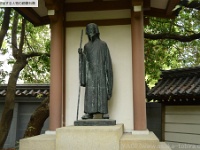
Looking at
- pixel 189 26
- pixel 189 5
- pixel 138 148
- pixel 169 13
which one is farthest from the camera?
pixel 189 26

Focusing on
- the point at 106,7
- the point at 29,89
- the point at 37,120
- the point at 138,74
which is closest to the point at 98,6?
the point at 106,7

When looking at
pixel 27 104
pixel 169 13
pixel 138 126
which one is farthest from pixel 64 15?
pixel 27 104

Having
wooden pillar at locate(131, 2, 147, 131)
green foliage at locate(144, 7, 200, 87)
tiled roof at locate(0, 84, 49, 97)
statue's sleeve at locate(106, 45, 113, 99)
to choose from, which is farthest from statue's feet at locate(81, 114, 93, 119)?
tiled roof at locate(0, 84, 49, 97)

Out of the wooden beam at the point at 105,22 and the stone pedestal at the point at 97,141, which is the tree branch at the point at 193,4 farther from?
the stone pedestal at the point at 97,141

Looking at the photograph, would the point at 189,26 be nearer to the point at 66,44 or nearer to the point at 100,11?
the point at 100,11

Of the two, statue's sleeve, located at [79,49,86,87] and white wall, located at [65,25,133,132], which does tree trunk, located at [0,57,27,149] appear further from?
statue's sleeve, located at [79,49,86,87]

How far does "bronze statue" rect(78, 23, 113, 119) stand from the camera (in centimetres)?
543

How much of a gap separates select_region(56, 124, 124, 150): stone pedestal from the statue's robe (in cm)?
106

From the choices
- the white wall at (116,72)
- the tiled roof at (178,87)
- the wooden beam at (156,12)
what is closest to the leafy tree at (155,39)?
the tiled roof at (178,87)

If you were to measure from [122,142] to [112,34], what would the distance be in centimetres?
270

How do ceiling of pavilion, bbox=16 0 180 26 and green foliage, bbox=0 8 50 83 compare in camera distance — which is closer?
ceiling of pavilion, bbox=16 0 180 26

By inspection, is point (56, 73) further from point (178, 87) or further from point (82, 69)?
point (178, 87)

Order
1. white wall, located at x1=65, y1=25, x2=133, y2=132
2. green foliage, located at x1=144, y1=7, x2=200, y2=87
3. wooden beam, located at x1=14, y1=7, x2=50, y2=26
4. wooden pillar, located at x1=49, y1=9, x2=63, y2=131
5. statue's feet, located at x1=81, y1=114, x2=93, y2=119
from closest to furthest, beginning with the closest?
statue's feet, located at x1=81, y1=114, x2=93, y2=119 < wooden pillar, located at x1=49, y1=9, x2=63, y2=131 < white wall, located at x1=65, y1=25, x2=133, y2=132 < wooden beam, located at x1=14, y1=7, x2=50, y2=26 < green foliage, located at x1=144, y1=7, x2=200, y2=87

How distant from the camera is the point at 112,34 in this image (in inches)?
246
